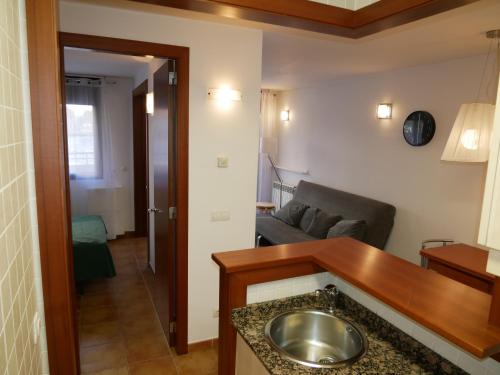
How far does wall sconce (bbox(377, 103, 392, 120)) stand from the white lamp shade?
181 centimetres

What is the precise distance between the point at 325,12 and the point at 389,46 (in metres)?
1.64

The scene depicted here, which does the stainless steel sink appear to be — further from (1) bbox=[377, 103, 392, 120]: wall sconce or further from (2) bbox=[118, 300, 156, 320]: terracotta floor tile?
(1) bbox=[377, 103, 392, 120]: wall sconce

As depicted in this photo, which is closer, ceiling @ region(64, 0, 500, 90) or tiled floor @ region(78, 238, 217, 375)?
ceiling @ region(64, 0, 500, 90)

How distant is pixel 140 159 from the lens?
5637mm

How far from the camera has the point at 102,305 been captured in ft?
11.9

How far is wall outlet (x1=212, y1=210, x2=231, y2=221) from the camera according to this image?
2.81 m

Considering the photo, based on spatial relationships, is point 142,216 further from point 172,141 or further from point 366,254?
point 366,254

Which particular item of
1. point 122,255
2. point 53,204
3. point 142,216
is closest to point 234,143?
point 53,204

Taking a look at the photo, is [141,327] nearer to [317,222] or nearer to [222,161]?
[222,161]

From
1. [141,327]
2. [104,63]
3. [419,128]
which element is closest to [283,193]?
[419,128]

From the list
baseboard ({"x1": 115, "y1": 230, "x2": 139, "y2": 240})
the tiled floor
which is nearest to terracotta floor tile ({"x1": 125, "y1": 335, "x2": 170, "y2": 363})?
the tiled floor

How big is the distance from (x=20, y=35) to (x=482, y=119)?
8.13 feet

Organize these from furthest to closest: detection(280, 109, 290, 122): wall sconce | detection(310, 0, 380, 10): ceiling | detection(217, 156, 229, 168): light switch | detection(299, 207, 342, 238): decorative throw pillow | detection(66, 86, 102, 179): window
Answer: detection(280, 109, 290, 122): wall sconce
detection(66, 86, 102, 179): window
detection(299, 207, 342, 238): decorative throw pillow
detection(217, 156, 229, 168): light switch
detection(310, 0, 380, 10): ceiling

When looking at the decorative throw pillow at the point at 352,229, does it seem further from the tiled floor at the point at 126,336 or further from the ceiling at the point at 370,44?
the tiled floor at the point at 126,336
